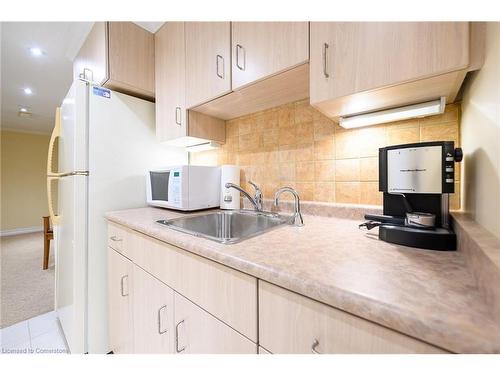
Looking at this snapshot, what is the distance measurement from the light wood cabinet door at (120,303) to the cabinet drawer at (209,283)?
26 centimetres

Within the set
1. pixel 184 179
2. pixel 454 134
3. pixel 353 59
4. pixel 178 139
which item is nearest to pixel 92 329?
pixel 184 179

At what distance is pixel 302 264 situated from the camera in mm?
516

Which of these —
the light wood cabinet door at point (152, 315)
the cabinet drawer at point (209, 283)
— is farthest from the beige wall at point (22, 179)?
the cabinet drawer at point (209, 283)

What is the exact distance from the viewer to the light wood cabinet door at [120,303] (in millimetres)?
1060

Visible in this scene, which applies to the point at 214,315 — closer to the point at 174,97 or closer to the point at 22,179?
the point at 174,97

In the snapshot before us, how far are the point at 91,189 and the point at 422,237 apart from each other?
161 cm

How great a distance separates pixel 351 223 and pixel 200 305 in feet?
2.40

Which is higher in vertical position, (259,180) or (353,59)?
(353,59)

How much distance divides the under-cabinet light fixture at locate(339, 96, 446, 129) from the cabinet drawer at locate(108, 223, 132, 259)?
1.23 meters

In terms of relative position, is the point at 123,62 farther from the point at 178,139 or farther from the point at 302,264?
the point at 302,264

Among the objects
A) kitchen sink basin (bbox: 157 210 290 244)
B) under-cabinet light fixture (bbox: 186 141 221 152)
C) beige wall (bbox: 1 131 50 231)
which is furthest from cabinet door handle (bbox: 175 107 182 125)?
beige wall (bbox: 1 131 50 231)

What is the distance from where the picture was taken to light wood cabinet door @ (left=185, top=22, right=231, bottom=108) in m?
1.07

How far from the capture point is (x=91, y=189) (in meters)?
1.26

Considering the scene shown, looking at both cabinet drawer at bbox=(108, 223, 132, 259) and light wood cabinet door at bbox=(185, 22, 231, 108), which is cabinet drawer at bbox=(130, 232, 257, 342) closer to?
cabinet drawer at bbox=(108, 223, 132, 259)
